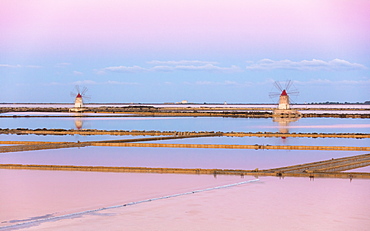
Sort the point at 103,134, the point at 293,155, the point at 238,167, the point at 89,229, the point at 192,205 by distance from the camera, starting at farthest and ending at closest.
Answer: the point at 103,134
the point at 293,155
the point at 238,167
the point at 192,205
the point at 89,229

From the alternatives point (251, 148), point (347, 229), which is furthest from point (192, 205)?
point (251, 148)

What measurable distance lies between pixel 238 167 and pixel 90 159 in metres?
3.95

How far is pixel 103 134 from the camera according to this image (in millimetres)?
26516

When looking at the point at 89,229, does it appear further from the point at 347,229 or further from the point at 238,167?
the point at 238,167

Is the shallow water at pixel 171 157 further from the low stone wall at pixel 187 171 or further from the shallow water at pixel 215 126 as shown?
the shallow water at pixel 215 126

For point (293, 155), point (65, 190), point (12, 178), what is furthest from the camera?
point (293, 155)

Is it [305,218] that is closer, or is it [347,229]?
[347,229]

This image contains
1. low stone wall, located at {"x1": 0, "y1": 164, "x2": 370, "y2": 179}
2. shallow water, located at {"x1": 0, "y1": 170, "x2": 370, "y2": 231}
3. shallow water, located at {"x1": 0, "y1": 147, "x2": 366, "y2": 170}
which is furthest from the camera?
shallow water, located at {"x1": 0, "y1": 147, "x2": 366, "y2": 170}

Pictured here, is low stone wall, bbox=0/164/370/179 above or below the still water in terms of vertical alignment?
above

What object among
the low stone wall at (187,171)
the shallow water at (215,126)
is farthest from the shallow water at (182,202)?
the shallow water at (215,126)

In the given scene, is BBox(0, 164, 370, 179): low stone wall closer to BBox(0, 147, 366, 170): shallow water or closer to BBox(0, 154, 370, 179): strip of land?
BBox(0, 154, 370, 179): strip of land

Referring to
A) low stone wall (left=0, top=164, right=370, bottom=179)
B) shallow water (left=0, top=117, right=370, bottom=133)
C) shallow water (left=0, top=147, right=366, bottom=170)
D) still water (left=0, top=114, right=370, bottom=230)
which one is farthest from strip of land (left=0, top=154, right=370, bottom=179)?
shallow water (left=0, top=117, right=370, bottom=133)

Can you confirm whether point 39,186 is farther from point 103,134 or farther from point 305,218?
point 103,134

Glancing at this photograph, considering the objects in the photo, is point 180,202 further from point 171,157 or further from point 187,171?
point 171,157
